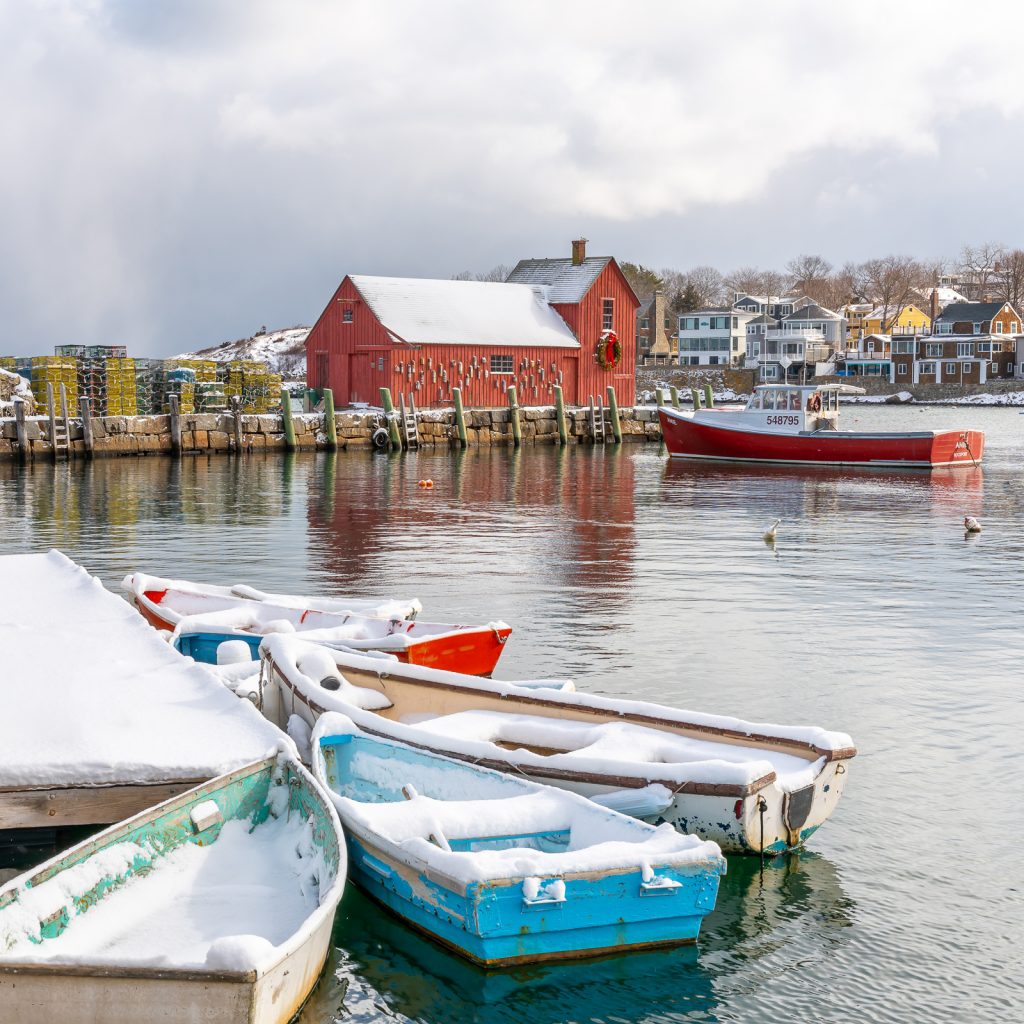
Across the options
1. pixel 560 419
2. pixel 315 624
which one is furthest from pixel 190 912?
pixel 560 419

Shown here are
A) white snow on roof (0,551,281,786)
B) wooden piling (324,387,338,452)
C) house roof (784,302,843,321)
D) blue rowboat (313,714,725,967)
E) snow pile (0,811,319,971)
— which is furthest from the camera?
house roof (784,302,843,321)

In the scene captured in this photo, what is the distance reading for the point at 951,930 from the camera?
7125 millimetres

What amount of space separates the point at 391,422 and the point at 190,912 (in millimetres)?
40371

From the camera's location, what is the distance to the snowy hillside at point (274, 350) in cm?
16350

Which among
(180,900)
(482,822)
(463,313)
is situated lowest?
(180,900)

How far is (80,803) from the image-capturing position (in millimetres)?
7176

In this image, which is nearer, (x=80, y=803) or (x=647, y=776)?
(x=80, y=803)

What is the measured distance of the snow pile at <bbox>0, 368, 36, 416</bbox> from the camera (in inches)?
1698

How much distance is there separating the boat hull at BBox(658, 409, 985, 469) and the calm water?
3589 mm

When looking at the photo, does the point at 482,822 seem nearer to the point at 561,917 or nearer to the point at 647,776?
the point at 561,917

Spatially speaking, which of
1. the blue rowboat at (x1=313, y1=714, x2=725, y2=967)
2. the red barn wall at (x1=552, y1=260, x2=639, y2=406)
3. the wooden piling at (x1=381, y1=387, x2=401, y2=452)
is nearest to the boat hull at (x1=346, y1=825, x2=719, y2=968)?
the blue rowboat at (x1=313, y1=714, x2=725, y2=967)

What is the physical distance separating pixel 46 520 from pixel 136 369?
22.9 m

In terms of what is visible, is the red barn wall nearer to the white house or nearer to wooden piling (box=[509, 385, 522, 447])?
wooden piling (box=[509, 385, 522, 447])

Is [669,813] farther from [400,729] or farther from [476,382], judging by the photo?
[476,382]
